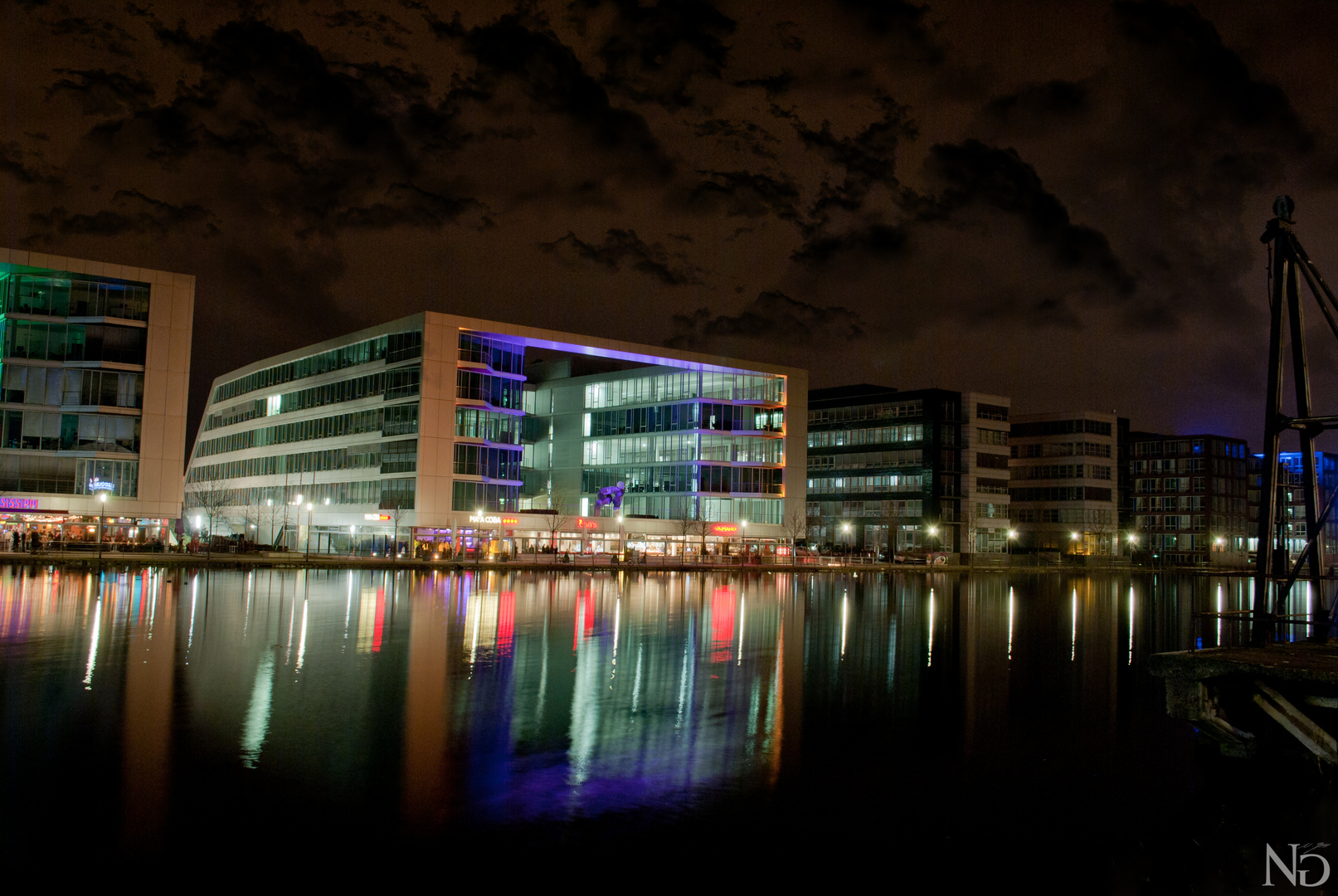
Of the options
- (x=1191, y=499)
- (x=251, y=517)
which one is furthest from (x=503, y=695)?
(x=1191, y=499)

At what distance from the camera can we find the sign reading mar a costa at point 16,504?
74500mm

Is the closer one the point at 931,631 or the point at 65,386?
the point at 931,631

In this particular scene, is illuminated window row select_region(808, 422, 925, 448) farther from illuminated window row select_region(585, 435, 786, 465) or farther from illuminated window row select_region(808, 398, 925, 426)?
illuminated window row select_region(585, 435, 786, 465)

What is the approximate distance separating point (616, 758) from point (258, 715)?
6.33 meters

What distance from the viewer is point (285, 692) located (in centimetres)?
1884

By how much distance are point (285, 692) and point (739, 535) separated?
83.6 meters

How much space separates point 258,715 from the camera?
16.8 meters

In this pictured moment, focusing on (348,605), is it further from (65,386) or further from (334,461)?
(334,461)

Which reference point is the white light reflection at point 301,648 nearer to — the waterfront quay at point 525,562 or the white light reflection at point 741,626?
the white light reflection at point 741,626

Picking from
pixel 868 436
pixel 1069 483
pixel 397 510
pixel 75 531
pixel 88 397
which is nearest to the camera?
pixel 75 531

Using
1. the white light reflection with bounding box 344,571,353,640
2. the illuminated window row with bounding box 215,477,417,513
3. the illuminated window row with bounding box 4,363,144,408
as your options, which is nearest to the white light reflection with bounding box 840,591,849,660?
the white light reflection with bounding box 344,571,353,640

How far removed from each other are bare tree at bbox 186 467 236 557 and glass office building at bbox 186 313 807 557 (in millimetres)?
905

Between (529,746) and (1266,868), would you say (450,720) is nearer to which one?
(529,746)

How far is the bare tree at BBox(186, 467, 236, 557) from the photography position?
107 meters
